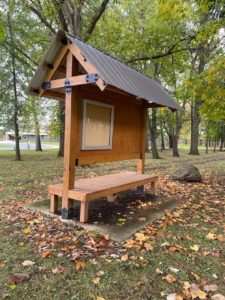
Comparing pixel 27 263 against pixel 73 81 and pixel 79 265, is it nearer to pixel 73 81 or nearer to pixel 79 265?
pixel 79 265

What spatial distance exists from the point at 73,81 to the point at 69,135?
90 cm

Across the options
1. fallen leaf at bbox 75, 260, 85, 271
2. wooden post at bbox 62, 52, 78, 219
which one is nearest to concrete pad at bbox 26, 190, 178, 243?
wooden post at bbox 62, 52, 78, 219

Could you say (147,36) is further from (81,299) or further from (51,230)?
(81,299)

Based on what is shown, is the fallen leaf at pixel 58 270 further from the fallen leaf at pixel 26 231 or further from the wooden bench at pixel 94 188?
the wooden bench at pixel 94 188

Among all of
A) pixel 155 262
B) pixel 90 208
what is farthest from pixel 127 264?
pixel 90 208

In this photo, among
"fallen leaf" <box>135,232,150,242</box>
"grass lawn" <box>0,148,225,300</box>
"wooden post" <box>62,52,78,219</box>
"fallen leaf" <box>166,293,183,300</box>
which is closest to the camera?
"fallen leaf" <box>166,293,183,300</box>

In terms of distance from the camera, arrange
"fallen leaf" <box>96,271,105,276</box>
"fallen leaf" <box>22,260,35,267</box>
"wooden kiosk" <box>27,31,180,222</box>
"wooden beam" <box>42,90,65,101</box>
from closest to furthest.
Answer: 1. "fallen leaf" <box>96,271,105,276</box>
2. "fallen leaf" <box>22,260,35,267</box>
3. "wooden kiosk" <box>27,31,180,222</box>
4. "wooden beam" <box>42,90,65,101</box>

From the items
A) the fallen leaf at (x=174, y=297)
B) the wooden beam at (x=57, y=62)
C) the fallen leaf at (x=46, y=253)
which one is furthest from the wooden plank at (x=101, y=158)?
the fallen leaf at (x=174, y=297)

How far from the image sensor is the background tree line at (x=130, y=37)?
8.23 m

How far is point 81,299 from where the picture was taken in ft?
8.73

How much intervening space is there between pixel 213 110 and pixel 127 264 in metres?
6.93

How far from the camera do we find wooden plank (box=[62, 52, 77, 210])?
457 centimetres

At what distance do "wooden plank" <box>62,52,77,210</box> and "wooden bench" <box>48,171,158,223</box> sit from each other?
147 mm

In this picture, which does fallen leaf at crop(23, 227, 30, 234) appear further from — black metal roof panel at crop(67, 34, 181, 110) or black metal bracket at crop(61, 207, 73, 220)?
black metal roof panel at crop(67, 34, 181, 110)
